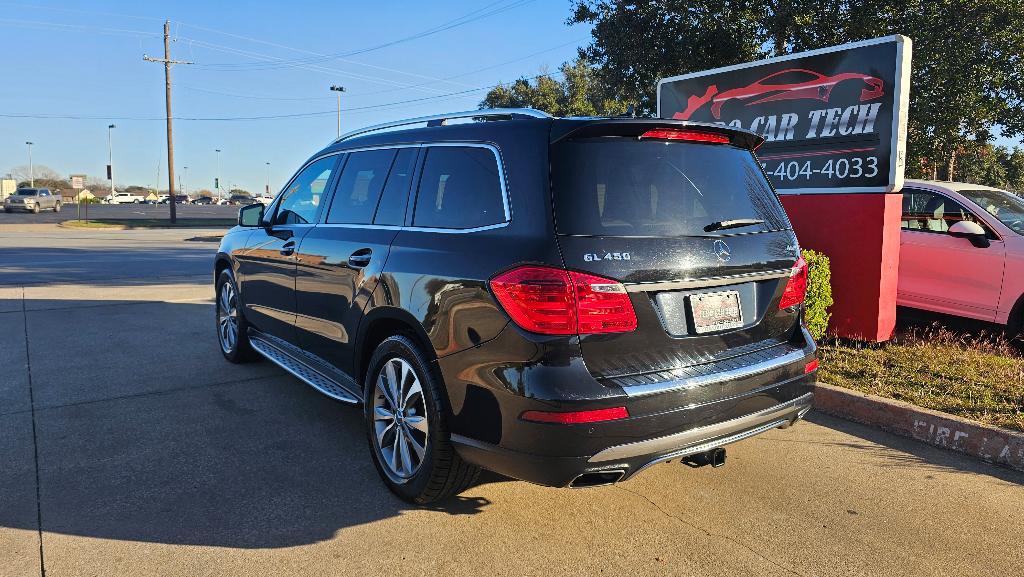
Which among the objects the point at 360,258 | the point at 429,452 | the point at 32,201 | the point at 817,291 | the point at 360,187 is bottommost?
the point at 429,452

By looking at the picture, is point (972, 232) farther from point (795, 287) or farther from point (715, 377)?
point (715, 377)

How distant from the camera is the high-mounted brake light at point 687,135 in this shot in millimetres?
3271

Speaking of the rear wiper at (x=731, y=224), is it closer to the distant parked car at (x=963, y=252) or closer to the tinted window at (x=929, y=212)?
the distant parked car at (x=963, y=252)

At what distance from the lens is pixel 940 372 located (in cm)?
558

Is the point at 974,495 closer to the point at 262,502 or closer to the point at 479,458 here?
the point at 479,458

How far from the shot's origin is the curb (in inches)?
165

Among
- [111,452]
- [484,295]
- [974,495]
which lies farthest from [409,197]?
[974,495]

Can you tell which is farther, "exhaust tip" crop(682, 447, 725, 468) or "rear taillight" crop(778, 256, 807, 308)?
"rear taillight" crop(778, 256, 807, 308)

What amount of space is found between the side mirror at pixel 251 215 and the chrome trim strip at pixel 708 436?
3958 mm

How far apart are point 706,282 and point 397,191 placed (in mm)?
1778

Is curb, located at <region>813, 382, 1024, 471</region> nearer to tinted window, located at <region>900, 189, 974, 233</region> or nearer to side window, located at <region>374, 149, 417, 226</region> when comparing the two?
side window, located at <region>374, 149, 417, 226</region>

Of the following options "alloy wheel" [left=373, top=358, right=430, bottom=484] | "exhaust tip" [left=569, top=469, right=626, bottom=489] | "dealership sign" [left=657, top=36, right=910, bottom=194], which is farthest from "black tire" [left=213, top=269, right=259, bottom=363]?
"dealership sign" [left=657, top=36, right=910, bottom=194]

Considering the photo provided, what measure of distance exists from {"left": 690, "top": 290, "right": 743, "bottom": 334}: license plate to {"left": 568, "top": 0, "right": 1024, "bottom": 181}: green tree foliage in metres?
12.1

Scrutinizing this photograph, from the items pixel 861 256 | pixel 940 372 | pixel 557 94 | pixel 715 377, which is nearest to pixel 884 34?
pixel 861 256
